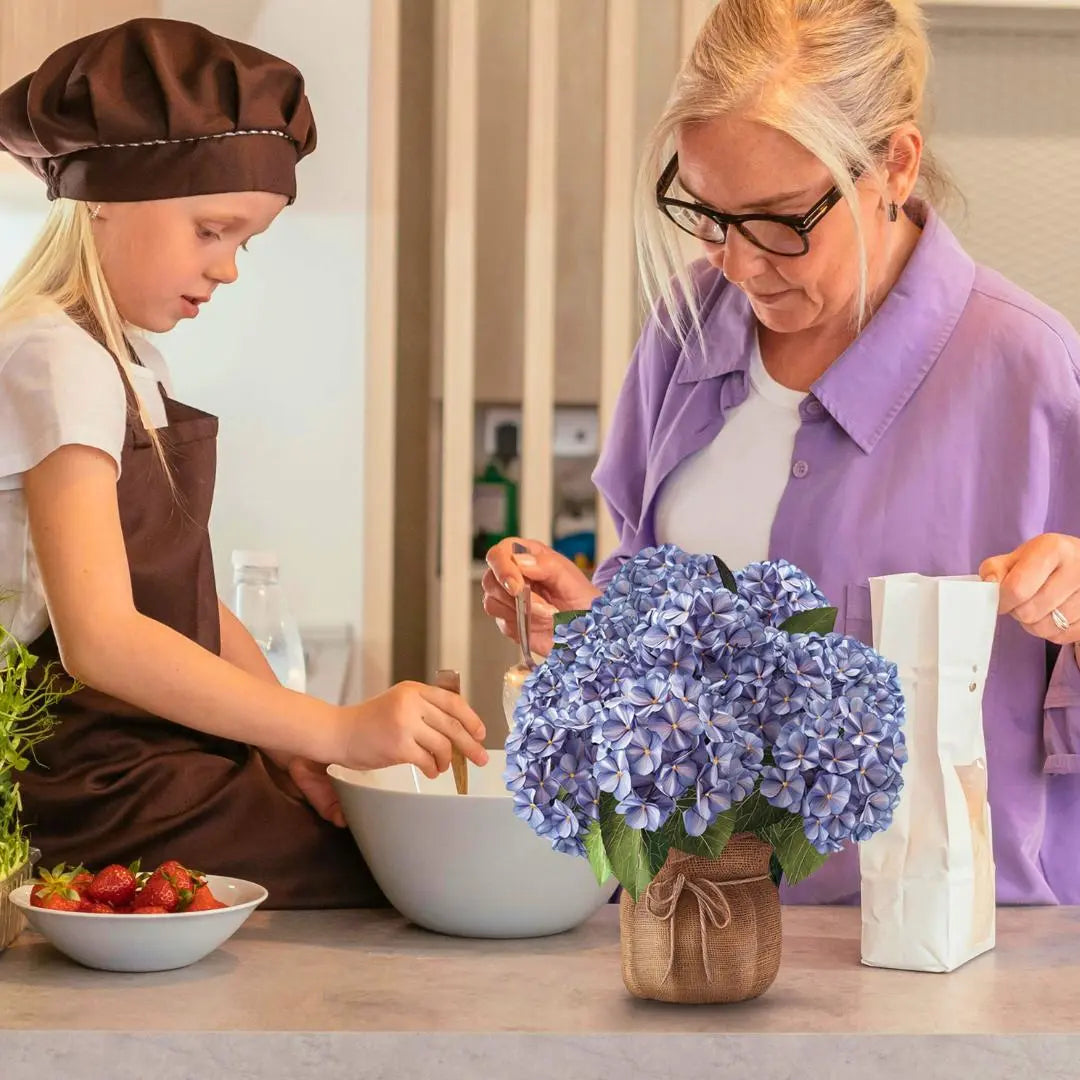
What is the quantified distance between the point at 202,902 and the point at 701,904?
342mm

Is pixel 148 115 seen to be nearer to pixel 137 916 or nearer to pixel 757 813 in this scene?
pixel 137 916

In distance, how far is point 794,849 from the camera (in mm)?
952

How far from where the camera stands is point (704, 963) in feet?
3.18

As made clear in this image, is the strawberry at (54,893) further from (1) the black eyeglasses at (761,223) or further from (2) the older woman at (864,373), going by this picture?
(1) the black eyeglasses at (761,223)

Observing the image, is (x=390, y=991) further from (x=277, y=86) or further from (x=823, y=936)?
(x=277, y=86)

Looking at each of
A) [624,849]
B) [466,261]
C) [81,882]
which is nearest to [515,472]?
[466,261]

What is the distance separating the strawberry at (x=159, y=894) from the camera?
1.02 m

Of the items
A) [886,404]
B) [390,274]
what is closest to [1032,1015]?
[886,404]

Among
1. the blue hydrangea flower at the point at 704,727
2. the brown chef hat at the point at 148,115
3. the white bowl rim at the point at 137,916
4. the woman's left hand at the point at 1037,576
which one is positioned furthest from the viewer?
the brown chef hat at the point at 148,115

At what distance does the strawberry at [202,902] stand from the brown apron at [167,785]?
16 centimetres

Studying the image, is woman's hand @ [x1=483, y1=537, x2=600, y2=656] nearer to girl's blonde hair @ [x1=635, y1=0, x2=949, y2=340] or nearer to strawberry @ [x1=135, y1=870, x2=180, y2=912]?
girl's blonde hair @ [x1=635, y1=0, x2=949, y2=340]

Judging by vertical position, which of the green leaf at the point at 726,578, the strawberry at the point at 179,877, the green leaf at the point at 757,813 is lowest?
the strawberry at the point at 179,877

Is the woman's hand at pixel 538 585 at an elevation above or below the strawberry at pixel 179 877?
above

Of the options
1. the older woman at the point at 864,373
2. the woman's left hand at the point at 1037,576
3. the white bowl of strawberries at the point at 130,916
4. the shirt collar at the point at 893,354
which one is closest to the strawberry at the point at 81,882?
the white bowl of strawberries at the point at 130,916
